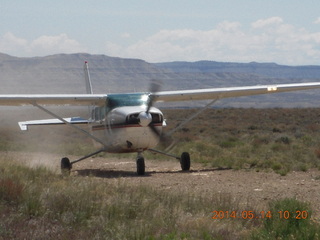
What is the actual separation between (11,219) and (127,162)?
48.4 ft

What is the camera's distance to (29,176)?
13.2 meters

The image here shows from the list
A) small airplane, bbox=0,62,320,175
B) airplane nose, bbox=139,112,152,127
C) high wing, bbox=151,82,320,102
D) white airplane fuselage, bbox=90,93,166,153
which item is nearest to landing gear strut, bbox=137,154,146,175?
small airplane, bbox=0,62,320,175

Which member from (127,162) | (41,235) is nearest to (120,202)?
(41,235)

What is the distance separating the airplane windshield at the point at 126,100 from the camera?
60.7 ft

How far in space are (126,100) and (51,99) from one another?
7.16 ft

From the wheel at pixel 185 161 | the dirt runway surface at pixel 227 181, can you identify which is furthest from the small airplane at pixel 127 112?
the dirt runway surface at pixel 227 181

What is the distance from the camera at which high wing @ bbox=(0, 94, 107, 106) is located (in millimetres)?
18500

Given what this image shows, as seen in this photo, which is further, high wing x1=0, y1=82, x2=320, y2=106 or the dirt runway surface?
high wing x1=0, y1=82, x2=320, y2=106

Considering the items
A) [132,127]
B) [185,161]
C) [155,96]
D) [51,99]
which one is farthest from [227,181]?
[51,99]

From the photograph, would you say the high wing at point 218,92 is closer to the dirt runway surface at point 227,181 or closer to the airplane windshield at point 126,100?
the airplane windshield at point 126,100

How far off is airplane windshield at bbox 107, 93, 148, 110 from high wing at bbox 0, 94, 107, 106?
1.16 ft

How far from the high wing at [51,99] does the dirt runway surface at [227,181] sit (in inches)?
83.3

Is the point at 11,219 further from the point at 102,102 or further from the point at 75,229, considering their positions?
the point at 102,102

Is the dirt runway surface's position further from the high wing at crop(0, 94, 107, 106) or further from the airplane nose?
the high wing at crop(0, 94, 107, 106)
